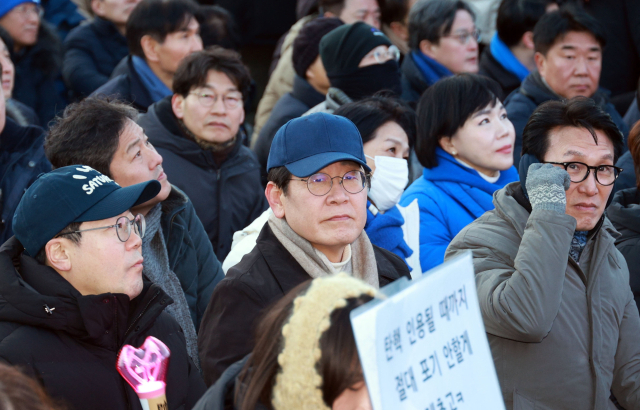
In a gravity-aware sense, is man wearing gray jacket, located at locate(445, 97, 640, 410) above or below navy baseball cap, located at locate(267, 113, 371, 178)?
below

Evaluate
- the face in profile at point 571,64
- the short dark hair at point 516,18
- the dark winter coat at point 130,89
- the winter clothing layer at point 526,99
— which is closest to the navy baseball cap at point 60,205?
the dark winter coat at point 130,89

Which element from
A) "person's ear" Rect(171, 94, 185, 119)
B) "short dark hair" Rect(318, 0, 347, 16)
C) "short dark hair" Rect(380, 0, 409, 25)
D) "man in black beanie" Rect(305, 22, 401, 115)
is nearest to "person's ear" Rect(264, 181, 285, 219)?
"person's ear" Rect(171, 94, 185, 119)

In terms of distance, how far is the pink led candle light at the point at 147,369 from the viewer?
2.57 m

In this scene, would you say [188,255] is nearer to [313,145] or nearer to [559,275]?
[313,145]

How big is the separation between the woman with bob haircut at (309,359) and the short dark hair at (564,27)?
453 centimetres

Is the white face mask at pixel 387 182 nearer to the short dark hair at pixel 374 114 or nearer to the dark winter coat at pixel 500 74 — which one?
the short dark hair at pixel 374 114

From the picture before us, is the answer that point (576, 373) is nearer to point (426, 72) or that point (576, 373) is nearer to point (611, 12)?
point (426, 72)

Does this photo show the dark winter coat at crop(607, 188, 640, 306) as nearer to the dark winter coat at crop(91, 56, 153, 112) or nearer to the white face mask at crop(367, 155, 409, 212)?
the white face mask at crop(367, 155, 409, 212)

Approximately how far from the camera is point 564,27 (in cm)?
595

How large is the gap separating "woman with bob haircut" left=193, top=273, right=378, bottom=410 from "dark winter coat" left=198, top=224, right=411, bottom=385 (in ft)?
2.33

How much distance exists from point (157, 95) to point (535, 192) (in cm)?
358

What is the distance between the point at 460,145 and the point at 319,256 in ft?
5.36

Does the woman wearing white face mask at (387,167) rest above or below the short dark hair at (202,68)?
below

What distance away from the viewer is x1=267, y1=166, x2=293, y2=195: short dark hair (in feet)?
9.85
